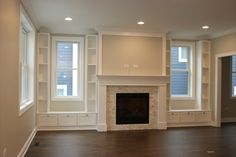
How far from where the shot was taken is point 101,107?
256 inches

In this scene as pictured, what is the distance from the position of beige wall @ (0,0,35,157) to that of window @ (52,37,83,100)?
2.97 metres

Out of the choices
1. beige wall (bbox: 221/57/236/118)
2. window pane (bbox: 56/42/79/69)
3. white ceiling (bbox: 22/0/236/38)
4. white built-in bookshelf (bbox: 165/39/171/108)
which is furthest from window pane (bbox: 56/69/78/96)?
beige wall (bbox: 221/57/236/118)

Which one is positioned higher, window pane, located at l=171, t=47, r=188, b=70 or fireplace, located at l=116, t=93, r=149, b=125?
window pane, located at l=171, t=47, r=188, b=70

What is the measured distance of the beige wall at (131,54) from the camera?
660 centimetres

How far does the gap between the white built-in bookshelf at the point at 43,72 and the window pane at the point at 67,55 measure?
402mm

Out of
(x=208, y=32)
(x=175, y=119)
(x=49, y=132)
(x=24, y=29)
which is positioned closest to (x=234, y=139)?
(x=175, y=119)

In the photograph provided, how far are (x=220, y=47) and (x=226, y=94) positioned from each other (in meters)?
1.95

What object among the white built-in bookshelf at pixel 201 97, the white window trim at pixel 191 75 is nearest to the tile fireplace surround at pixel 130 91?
the white built-in bookshelf at pixel 201 97

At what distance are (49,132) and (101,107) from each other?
1.41 metres

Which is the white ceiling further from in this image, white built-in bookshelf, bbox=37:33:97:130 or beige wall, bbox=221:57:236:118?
beige wall, bbox=221:57:236:118

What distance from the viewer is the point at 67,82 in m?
7.02

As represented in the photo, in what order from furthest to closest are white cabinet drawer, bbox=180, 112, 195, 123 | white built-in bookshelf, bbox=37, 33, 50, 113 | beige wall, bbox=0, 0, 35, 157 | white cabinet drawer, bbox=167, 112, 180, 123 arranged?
white cabinet drawer, bbox=180, 112, 195, 123 → white cabinet drawer, bbox=167, 112, 180, 123 → white built-in bookshelf, bbox=37, 33, 50, 113 → beige wall, bbox=0, 0, 35, 157

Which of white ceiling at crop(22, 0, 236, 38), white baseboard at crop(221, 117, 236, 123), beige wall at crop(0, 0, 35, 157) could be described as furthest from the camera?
white baseboard at crop(221, 117, 236, 123)

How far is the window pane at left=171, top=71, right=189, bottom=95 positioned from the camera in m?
7.59
